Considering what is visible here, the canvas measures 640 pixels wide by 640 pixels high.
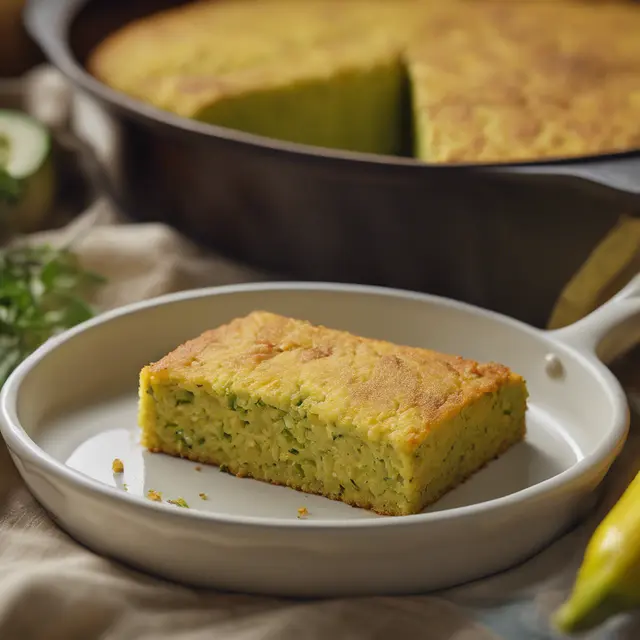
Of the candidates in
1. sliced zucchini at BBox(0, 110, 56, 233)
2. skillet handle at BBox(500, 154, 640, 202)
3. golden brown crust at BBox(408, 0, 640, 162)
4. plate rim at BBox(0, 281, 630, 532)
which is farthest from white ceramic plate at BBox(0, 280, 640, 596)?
sliced zucchini at BBox(0, 110, 56, 233)

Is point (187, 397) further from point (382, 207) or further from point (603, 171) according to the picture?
point (603, 171)

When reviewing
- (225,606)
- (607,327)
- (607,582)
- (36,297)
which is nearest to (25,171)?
(36,297)

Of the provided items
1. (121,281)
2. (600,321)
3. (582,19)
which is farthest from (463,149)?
(582,19)

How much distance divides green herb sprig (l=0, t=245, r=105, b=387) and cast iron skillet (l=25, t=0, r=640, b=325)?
307 millimetres

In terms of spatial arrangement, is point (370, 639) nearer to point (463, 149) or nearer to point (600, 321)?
point (600, 321)

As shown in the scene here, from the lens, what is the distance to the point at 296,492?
1.75 meters

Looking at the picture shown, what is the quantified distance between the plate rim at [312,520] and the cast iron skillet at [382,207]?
0.18m

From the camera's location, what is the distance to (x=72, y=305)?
2.29 m

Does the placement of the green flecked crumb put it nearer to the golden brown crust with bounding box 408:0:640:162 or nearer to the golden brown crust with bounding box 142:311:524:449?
the golden brown crust with bounding box 142:311:524:449

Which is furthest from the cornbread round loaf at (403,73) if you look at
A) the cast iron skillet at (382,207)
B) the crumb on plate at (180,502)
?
the crumb on plate at (180,502)

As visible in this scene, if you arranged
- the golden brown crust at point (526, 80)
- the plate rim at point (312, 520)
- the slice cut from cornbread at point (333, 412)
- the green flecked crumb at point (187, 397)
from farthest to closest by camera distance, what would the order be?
the golden brown crust at point (526, 80) < the green flecked crumb at point (187, 397) < the slice cut from cornbread at point (333, 412) < the plate rim at point (312, 520)

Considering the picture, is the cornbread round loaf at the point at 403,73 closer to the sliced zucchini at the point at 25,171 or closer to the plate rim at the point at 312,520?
the sliced zucchini at the point at 25,171

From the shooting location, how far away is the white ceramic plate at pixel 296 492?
1.45 meters

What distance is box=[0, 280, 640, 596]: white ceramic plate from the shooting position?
145cm
